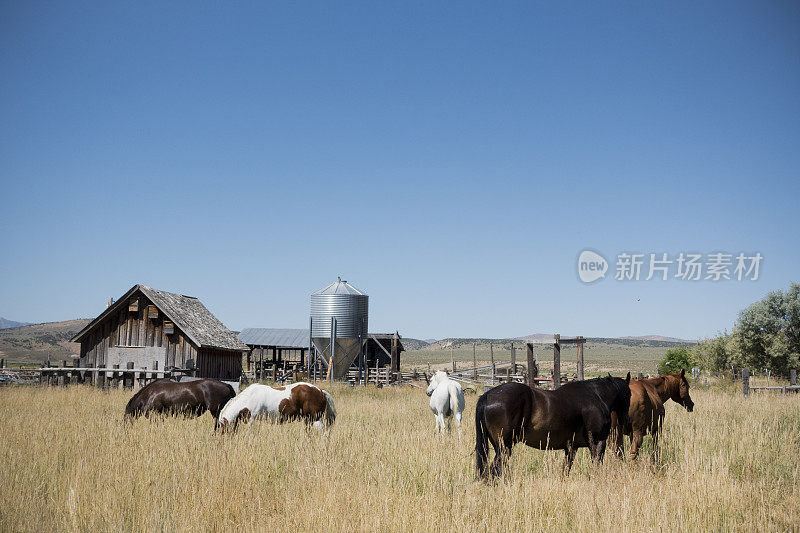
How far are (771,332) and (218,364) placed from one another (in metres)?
34.3

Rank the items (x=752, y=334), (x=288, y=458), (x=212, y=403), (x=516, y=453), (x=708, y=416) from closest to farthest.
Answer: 1. (x=288, y=458)
2. (x=516, y=453)
3. (x=212, y=403)
4. (x=708, y=416)
5. (x=752, y=334)

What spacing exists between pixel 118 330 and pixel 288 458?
22283 millimetres

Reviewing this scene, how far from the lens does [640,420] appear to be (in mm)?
9062

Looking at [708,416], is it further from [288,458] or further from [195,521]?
[195,521]

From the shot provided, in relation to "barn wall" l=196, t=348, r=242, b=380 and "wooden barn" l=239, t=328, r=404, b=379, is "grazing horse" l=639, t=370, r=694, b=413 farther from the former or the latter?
"wooden barn" l=239, t=328, r=404, b=379

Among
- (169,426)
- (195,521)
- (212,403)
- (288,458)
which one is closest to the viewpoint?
(195,521)

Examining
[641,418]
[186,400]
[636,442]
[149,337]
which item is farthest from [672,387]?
[149,337]

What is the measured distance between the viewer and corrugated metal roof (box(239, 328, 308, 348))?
4594cm

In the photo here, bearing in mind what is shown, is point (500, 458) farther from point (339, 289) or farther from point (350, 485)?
point (339, 289)

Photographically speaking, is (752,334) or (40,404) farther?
(752,334)

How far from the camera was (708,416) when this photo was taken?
47.1 ft

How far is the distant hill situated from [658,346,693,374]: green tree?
67554 mm

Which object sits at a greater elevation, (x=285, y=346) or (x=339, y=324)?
(x=339, y=324)

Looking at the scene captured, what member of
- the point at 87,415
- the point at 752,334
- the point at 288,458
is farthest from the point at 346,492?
the point at 752,334
